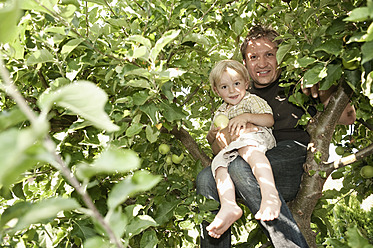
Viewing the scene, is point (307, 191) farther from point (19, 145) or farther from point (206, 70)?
point (19, 145)

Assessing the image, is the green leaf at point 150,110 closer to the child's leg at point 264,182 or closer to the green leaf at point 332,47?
the child's leg at point 264,182

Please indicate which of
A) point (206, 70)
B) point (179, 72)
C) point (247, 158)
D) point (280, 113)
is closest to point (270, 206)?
point (247, 158)

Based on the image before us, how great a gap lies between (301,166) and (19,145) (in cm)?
190

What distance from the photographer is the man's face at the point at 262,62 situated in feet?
7.65

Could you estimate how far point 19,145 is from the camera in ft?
1.07

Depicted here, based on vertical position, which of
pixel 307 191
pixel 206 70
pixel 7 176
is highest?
pixel 7 176

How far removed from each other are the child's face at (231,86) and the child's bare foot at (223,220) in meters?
0.74

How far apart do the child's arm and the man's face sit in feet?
1.25

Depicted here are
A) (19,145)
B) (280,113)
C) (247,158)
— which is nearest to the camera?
(19,145)

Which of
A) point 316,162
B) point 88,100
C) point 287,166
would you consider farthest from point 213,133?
point 88,100

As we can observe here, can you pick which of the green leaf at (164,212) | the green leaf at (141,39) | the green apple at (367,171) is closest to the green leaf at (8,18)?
the green leaf at (141,39)

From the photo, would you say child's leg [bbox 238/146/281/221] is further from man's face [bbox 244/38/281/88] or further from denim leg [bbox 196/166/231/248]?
man's face [bbox 244/38/281/88]

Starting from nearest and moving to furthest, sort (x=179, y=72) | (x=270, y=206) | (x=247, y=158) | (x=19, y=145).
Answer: (x=19, y=145) → (x=179, y=72) → (x=270, y=206) → (x=247, y=158)

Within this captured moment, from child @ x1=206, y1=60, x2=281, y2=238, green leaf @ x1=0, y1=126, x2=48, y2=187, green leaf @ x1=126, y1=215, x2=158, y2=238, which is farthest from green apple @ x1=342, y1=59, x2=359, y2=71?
green leaf @ x1=0, y1=126, x2=48, y2=187
